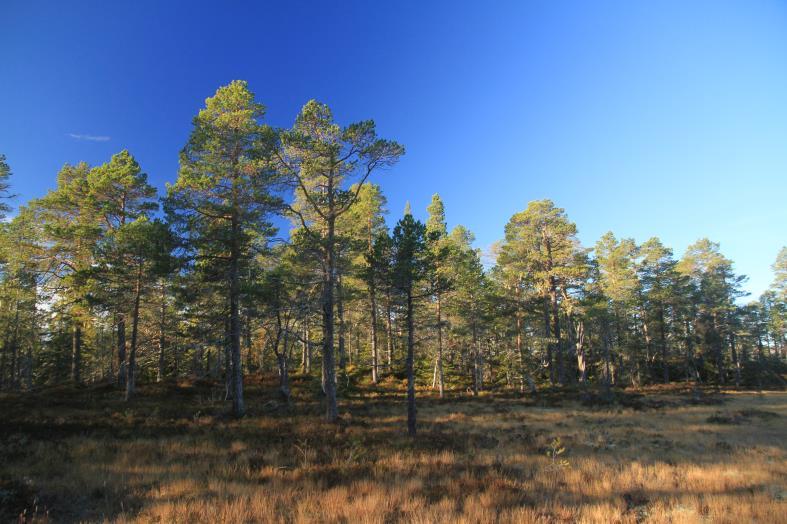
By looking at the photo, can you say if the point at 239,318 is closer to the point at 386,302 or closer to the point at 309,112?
the point at 386,302

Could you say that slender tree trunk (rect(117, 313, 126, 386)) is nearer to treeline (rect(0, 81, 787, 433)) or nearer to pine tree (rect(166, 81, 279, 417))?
treeline (rect(0, 81, 787, 433))

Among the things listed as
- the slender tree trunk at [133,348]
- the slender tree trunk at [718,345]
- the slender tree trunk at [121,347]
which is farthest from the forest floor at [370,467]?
the slender tree trunk at [718,345]

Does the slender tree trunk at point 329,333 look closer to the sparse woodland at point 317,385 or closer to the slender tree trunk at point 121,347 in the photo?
the sparse woodland at point 317,385

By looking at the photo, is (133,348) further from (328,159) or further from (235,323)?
(328,159)

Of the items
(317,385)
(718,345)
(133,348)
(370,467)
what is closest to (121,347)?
(133,348)

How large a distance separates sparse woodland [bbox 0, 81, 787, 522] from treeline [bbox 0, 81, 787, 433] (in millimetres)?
164

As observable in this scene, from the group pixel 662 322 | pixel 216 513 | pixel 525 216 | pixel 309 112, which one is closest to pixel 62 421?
pixel 216 513

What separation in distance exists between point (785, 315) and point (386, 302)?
188ft

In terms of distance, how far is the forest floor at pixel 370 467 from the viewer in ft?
19.9

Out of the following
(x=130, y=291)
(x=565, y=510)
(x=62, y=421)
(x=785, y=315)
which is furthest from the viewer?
(x=785, y=315)

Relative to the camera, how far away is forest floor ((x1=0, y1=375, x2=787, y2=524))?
6.05m

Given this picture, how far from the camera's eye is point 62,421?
519 inches

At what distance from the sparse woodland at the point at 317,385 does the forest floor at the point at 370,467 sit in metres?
0.07

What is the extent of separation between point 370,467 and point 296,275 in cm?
1521
